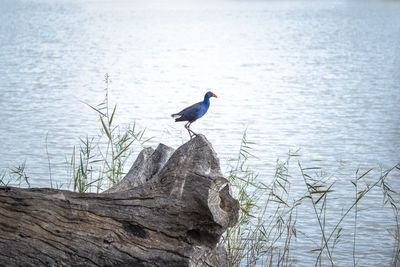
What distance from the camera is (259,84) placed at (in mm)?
18000

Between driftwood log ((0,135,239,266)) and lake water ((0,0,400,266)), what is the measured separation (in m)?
2.91

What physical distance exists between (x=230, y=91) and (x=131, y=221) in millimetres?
12999

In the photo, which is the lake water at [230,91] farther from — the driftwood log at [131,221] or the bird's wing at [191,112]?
the driftwood log at [131,221]

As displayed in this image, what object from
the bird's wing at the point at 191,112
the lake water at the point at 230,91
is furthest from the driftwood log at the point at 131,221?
the lake water at the point at 230,91

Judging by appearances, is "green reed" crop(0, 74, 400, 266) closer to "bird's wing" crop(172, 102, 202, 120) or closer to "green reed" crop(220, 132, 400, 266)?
"green reed" crop(220, 132, 400, 266)

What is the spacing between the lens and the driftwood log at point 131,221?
3893 mm

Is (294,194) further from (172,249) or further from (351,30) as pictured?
(351,30)

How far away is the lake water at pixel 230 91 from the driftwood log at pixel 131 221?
291cm

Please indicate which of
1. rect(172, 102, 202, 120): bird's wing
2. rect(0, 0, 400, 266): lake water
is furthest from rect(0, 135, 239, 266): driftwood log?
rect(0, 0, 400, 266): lake water

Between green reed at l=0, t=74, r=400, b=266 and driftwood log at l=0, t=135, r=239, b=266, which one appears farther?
green reed at l=0, t=74, r=400, b=266

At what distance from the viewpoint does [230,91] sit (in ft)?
55.3

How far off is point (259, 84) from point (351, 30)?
59.7ft

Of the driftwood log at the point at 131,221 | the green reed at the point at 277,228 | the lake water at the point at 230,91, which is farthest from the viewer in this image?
the lake water at the point at 230,91

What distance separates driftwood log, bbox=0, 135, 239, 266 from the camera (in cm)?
389
